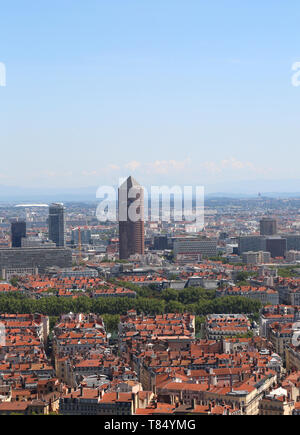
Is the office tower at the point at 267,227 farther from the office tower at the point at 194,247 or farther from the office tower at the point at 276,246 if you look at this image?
the office tower at the point at 194,247

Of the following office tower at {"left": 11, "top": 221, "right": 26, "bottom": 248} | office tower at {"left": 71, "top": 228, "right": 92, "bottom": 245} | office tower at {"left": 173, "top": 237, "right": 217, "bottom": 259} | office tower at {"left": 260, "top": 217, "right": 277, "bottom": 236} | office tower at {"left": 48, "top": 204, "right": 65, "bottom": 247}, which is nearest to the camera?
office tower at {"left": 173, "top": 237, "right": 217, "bottom": 259}

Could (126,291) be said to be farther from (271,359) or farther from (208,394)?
(208,394)

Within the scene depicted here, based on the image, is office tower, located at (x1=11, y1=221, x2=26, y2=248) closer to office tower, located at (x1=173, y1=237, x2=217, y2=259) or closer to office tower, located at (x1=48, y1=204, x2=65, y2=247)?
office tower, located at (x1=48, y1=204, x2=65, y2=247)

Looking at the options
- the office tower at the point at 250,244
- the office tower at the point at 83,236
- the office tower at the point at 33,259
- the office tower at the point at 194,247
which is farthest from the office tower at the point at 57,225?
the office tower at the point at 250,244

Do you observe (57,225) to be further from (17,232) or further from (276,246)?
(276,246)

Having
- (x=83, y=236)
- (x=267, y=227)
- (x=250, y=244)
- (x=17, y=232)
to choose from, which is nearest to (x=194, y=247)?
(x=250, y=244)

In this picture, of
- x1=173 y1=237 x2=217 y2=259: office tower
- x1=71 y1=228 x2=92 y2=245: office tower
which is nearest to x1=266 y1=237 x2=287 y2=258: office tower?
x1=173 y1=237 x2=217 y2=259: office tower
